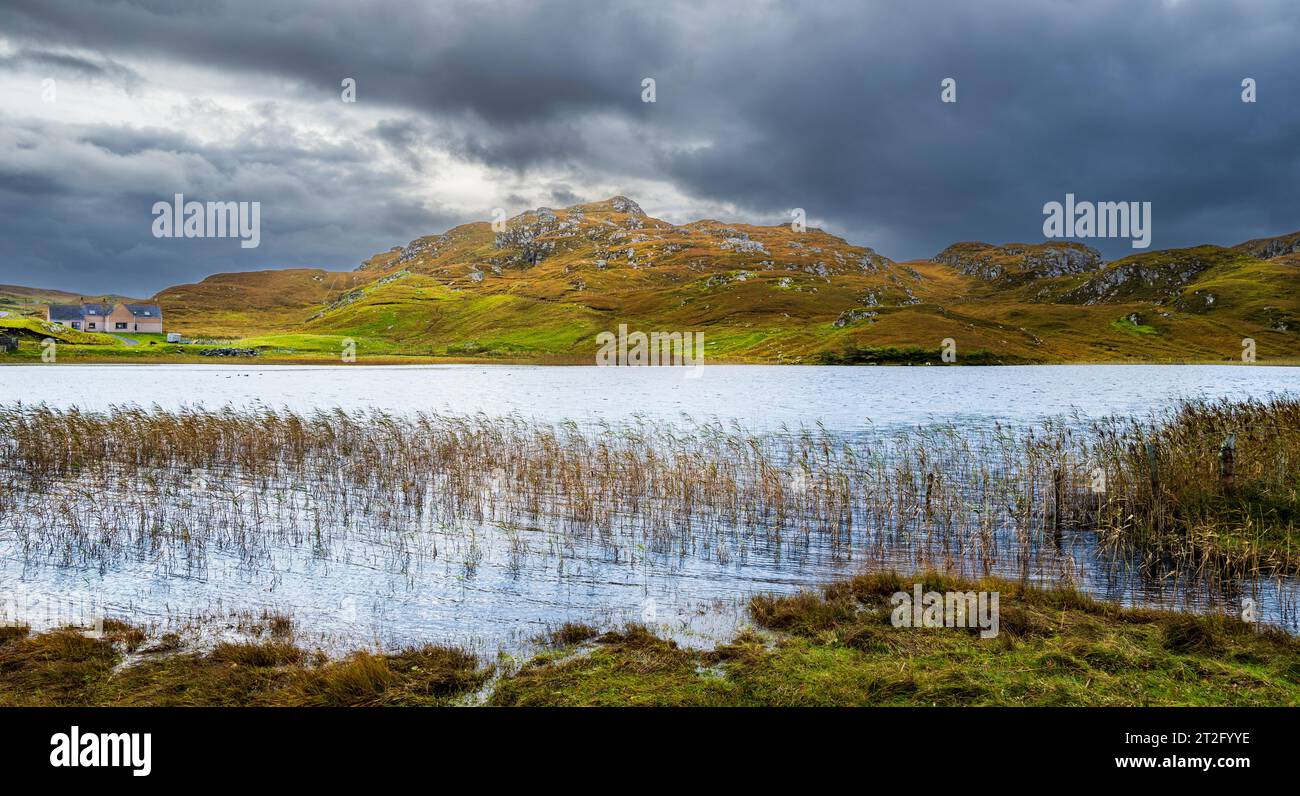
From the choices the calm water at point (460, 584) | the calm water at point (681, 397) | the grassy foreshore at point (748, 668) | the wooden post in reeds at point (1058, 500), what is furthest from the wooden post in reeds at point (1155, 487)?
the calm water at point (681, 397)

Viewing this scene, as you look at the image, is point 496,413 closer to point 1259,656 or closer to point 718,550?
point 718,550

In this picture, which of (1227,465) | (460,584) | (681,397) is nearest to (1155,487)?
(1227,465)

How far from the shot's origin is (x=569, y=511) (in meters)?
22.8

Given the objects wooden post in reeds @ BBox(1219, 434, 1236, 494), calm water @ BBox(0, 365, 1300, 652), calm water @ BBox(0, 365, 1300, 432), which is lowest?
calm water @ BBox(0, 365, 1300, 652)

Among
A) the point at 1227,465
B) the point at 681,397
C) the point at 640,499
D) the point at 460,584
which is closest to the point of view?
the point at 460,584

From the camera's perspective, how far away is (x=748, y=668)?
1030 cm

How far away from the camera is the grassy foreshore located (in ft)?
30.2

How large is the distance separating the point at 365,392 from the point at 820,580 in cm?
6262

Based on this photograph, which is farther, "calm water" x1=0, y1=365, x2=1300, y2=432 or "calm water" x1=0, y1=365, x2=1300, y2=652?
"calm water" x1=0, y1=365, x2=1300, y2=432

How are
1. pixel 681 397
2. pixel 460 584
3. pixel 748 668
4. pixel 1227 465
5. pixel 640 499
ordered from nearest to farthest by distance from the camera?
pixel 748 668
pixel 460 584
pixel 1227 465
pixel 640 499
pixel 681 397

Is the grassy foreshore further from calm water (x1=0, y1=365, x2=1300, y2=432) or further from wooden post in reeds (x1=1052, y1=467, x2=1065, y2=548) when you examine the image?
calm water (x1=0, y1=365, x2=1300, y2=432)

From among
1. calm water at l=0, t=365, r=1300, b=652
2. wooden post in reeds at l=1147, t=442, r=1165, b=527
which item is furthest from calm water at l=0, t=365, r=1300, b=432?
calm water at l=0, t=365, r=1300, b=652

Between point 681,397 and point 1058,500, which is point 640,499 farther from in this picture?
point 681,397
